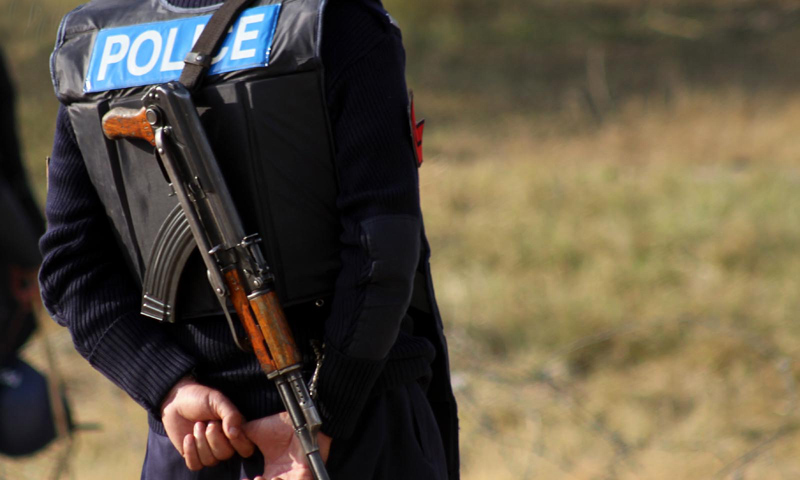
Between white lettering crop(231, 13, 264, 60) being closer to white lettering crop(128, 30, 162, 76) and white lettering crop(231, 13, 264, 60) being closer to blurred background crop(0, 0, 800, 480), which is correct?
white lettering crop(128, 30, 162, 76)

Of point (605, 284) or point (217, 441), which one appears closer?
point (217, 441)

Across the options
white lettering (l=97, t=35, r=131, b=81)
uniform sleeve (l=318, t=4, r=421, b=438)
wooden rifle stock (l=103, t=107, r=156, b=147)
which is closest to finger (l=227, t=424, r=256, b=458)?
uniform sleeve (l=318, t=4, r=421, b=438)

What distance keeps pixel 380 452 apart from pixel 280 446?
5.7 inches

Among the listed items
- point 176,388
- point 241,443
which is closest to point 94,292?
point 176,388

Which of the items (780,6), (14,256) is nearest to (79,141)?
(14,256)

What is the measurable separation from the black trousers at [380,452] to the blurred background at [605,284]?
136 centimetres

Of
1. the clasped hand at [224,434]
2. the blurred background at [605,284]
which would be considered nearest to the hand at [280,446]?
the clasped hand at [224,434]

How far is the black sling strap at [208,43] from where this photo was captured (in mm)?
1206

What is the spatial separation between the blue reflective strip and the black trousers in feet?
1.67

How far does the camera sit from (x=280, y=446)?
1.24 m

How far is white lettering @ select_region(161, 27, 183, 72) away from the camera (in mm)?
1242

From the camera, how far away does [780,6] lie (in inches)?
503

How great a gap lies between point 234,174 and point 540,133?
784 centimetres

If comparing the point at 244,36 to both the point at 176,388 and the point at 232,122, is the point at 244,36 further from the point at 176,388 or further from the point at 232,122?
the point at 176,388
